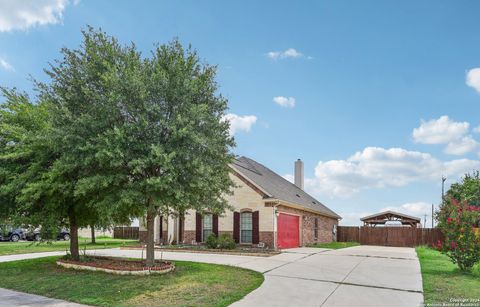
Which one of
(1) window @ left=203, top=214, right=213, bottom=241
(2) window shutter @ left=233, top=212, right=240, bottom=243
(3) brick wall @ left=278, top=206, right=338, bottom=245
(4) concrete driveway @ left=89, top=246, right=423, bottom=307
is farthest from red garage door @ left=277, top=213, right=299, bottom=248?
(4) concrete driveway @ left=89, top=246, right=423, bottom=307

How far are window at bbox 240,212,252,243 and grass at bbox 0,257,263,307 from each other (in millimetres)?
8484

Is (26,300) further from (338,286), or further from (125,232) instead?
(125,232)

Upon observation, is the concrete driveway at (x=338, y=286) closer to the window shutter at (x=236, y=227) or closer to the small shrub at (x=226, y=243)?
the small shrub at (x=226, y=243)

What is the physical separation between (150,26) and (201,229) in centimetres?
1343

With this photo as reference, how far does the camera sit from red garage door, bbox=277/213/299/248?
21766 millimetres

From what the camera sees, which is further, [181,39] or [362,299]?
[181,39]

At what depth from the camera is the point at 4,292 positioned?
389 inches

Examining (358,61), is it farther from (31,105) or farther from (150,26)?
(31,105)

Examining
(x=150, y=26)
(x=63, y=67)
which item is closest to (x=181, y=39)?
(x=150, y=26)

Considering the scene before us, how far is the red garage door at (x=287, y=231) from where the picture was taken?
21766mm

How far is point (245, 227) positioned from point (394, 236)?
17.0m

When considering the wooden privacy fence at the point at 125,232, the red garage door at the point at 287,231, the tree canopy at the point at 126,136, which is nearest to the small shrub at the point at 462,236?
the tree canopy at the point at 126,136

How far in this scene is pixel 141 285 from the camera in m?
9.98

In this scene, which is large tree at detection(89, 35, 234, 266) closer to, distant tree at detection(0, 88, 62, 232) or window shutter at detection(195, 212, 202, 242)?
distant tree at detection(0, 88, 62, 232)
